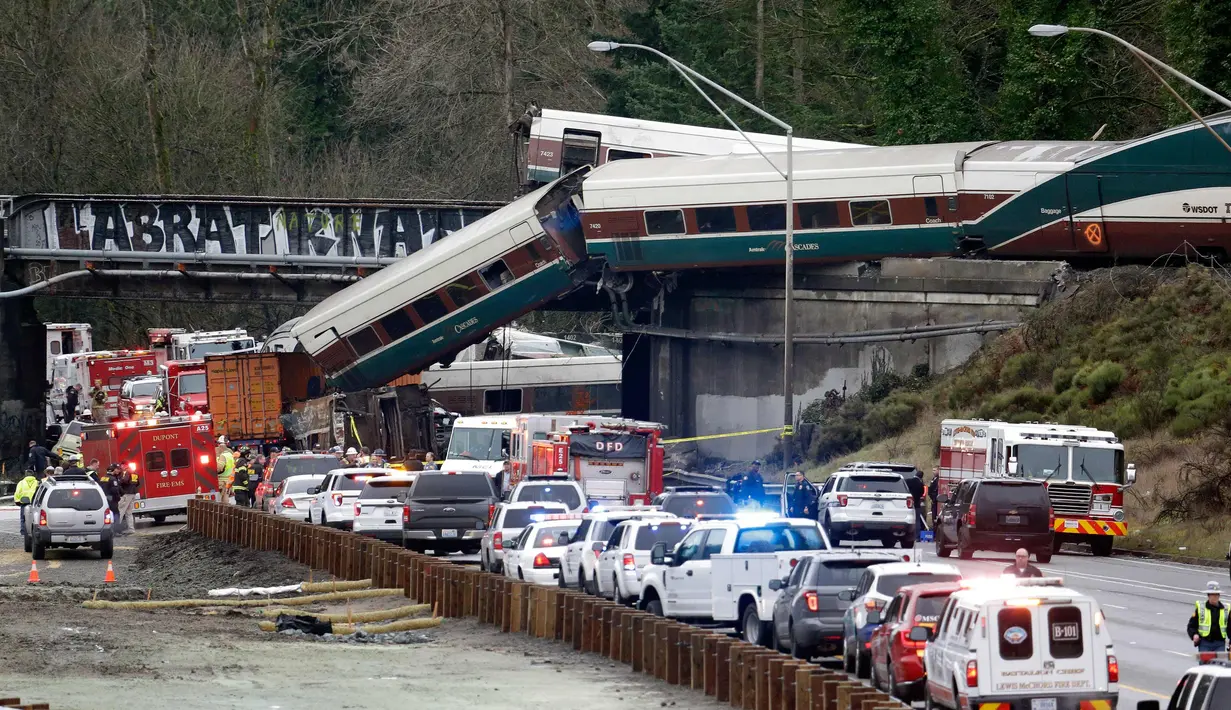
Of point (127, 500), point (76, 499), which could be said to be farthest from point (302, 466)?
point (76, 499)

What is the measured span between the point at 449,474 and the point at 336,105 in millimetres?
65989

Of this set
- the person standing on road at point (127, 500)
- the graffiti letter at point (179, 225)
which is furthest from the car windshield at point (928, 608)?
the graffiti letter at point (179, 225)

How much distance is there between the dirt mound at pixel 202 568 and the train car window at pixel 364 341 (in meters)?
9.85

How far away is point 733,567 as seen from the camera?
21.6 m

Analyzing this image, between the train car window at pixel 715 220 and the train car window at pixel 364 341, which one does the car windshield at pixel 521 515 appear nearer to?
the train car window at pixel 715 220

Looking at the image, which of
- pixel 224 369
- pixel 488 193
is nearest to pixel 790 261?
pixel 224 369

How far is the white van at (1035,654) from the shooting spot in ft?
48.1

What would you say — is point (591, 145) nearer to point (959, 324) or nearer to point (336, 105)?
point (959, 324)

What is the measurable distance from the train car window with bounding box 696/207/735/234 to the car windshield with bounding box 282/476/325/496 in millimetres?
12046

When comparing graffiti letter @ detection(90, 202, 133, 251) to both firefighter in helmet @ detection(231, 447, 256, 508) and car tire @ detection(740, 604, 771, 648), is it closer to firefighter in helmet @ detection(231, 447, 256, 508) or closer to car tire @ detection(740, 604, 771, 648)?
firefighter in helmet @ detection(231, 447, 256, 508)

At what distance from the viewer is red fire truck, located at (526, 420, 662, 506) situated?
39188 mm

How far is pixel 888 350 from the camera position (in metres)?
51.5

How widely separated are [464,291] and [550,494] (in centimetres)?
1609

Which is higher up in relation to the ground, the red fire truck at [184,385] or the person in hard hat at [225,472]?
the red fire truck at [184,385]
